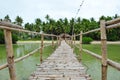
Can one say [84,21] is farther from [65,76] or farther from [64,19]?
[65,76]

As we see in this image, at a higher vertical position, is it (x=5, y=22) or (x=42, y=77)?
(x=5, y=22)

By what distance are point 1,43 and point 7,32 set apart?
20333mm

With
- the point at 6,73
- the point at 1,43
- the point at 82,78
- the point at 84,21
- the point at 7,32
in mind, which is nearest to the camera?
the point at 7,32

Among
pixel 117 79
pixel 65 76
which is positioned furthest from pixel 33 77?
pixel 117 79

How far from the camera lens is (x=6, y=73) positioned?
15.7ft

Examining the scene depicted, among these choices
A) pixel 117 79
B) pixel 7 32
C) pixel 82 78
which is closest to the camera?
pixel 7 32

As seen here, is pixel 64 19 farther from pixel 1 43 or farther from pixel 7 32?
pixel 7 32

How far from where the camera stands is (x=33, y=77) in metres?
3.46

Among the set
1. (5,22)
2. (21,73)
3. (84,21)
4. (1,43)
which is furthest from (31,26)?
(5,22)

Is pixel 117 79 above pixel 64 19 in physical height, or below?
below

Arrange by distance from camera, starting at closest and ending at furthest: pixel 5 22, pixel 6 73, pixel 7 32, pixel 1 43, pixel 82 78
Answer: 1. pixel 5 22
2. pixel 7 32
3. pixel 82 78
4. pixel 6 73
5. pixel 1 43

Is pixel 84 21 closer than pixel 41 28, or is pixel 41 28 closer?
pixel 84 21

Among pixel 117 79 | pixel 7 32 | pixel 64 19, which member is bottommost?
pixel 117 79

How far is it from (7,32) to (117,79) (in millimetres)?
2661
